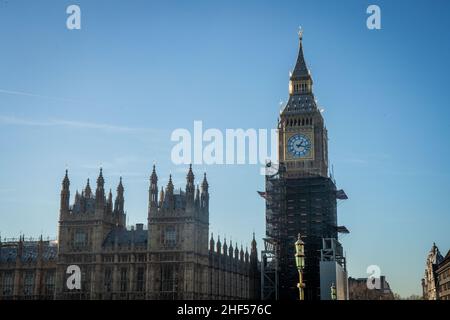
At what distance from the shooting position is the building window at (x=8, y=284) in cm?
12409

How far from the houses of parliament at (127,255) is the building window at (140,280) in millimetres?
165

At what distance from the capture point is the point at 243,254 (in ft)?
458

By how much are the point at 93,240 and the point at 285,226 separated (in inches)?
1590

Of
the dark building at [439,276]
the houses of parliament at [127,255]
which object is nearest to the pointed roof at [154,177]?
the houses of parliament at [127,255]

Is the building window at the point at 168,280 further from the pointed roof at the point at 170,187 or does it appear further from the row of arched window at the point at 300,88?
the row of arched window at the point at 300,88

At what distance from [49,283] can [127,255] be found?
62.2ft

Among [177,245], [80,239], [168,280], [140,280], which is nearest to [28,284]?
[80,239]

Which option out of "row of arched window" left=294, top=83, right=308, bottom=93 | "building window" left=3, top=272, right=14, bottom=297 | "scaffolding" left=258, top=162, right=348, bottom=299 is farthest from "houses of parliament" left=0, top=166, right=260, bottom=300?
"row of arched window" left=294, top=83, right=308, bottom=93

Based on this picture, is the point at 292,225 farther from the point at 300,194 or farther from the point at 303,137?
the point at 303,137

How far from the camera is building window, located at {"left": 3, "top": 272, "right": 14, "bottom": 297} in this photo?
407 ft

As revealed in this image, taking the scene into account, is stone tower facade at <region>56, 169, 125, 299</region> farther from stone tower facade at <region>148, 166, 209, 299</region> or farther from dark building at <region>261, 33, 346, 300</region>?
dark building at <region>261, 33, 346, 300</region>

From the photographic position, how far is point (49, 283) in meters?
122

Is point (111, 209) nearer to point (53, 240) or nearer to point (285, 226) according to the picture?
point (53, 240)
